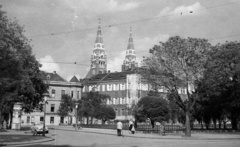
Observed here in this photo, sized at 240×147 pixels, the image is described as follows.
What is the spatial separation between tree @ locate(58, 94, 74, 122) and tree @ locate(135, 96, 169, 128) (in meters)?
26.9

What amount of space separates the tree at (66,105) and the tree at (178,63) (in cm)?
5371

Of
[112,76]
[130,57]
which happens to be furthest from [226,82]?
[130,57]

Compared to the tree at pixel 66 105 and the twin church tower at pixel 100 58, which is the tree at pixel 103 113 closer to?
the tree at pixel 66 105

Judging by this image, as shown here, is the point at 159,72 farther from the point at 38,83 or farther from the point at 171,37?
the point at 38,83

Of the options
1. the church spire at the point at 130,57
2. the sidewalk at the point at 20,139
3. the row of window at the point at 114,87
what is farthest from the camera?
the church spire at the point at 130,57

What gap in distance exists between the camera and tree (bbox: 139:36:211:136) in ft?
107

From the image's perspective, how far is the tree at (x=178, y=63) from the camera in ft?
107

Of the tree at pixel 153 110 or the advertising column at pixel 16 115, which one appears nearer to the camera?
the advertising column at pixel 16 115

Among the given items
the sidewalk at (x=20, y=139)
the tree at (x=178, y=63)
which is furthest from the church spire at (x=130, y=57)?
the sidewalk at (x=20, y=139)

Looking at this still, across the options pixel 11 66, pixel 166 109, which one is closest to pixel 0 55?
pixel 11 66

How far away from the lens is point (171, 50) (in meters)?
33.2

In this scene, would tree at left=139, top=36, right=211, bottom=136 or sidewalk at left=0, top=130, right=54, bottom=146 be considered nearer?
sidewalk at left=0, top=130, right=54, bottom=146

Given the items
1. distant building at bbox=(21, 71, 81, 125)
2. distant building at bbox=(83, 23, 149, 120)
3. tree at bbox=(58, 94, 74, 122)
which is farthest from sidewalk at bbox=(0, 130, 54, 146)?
distant building at bbox=(83, 23, 149, 120)

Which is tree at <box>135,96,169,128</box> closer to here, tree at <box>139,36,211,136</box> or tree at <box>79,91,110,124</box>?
tree at <box>79,91,110,124</box>
